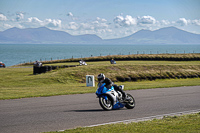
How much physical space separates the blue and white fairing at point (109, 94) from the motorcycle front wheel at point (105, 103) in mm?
124

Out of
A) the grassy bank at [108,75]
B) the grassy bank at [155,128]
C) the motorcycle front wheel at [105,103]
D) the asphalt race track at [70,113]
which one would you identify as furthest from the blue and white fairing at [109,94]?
the grassy bank at [108,75]

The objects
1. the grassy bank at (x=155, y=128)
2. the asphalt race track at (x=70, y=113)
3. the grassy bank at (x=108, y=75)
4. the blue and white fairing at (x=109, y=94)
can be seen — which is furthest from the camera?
the grassy bank at (x=108, y=75)

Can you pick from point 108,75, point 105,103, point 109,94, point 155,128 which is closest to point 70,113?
point 105,103

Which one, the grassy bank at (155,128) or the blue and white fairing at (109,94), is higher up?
the blue and white fairing at (109,94)

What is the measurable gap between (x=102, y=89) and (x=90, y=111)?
102 centimetres

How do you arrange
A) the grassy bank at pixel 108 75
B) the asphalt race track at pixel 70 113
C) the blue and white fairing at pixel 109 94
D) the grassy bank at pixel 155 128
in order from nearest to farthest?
the grassy bank at pixel 155 128 → the asphalt race track at pixel 70 113 → the blue and white fairing at pixel 109 94 → the grassy bank at pixel 108 75

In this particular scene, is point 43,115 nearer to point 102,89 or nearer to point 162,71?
point 102,89

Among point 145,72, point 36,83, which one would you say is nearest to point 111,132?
point 36,83

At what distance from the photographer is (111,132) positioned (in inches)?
343

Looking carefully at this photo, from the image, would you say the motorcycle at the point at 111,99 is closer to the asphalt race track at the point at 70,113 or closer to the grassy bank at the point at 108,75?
the asphalt race track at the point at 70,113

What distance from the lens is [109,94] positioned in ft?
43.9

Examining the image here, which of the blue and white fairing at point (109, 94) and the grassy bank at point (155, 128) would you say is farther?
the blue and white fairing at point (109, 94)

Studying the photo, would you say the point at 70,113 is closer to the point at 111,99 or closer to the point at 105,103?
the point at 105,103

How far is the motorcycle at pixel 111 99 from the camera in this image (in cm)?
1335
